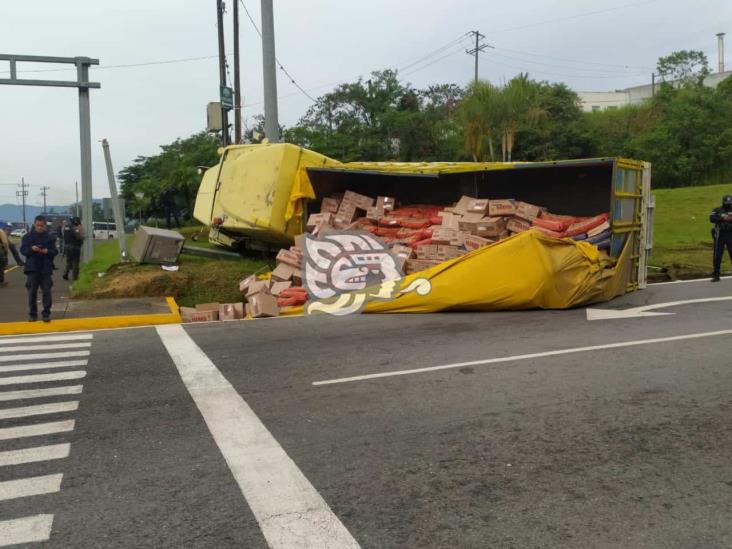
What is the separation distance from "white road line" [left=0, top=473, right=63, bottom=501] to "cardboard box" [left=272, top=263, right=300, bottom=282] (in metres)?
8.25

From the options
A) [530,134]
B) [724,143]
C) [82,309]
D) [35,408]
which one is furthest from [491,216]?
[724,143]

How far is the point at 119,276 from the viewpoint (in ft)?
44.1

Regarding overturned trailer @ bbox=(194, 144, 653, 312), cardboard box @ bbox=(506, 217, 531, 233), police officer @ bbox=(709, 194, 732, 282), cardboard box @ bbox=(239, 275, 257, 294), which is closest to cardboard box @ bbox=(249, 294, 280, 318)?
overturned trailer @ bbox=(194, 144, 653, 312)

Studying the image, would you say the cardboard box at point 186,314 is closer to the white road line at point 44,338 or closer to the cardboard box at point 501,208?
the white road line at point 44,338

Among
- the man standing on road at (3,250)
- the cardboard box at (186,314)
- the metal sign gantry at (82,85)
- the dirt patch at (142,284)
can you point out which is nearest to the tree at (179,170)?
the metal sign gantry at (82,85)

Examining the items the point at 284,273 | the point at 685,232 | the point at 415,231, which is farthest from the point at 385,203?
the point at 685,232

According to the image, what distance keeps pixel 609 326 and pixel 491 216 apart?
387 centimetres

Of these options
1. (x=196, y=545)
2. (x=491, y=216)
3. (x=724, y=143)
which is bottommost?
(x=196, y=545)

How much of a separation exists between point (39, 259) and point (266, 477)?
7677mm

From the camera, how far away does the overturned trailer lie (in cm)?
1003

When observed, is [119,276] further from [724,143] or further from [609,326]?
[724,143]

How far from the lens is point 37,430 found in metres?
4.76

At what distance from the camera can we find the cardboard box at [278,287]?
11.7 metres

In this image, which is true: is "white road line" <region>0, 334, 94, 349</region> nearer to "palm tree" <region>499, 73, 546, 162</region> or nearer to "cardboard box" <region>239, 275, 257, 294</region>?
"cardboard box" <region>239, 275, 257, 294</region>
